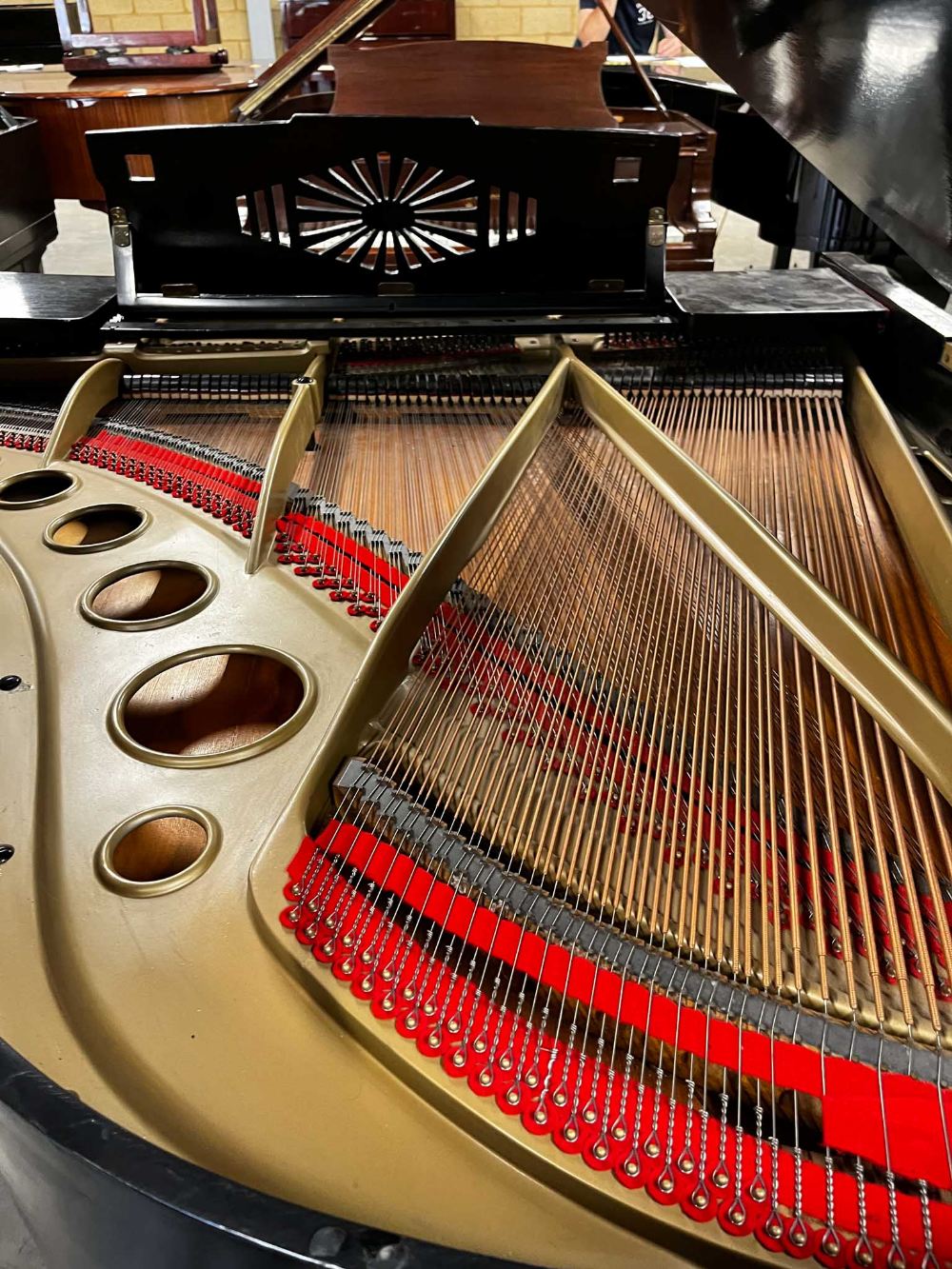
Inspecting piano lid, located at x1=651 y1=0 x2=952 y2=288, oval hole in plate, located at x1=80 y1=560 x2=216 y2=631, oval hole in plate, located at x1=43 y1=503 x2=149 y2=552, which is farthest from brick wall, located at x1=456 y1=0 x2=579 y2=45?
oval hole in plate, located at x1=80 y1=560 x2=216 y2=631

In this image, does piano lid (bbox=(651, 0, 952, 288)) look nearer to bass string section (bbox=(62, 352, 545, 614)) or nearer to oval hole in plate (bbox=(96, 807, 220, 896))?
bass string section (bbox=(62, 352, 545, 614))

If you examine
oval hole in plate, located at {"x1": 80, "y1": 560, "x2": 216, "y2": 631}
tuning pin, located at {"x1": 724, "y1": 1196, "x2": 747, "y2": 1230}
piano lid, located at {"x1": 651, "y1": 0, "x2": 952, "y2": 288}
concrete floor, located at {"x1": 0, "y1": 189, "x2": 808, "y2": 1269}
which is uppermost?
piano lid, located at {"x1": 651, "y1": 0, "x2": 952, "y2": 288}

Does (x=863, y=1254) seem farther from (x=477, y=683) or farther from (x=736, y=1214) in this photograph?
(x=477, y=683)

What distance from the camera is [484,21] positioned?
944 centimetres

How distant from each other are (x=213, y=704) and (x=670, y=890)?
99 cm

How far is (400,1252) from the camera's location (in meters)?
0.67

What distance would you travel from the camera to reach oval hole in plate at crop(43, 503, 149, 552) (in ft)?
5.89

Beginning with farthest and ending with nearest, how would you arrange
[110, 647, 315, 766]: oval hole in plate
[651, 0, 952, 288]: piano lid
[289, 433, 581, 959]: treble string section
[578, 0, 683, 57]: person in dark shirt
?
[578, 0, 683, 57]: person in dark shirt < [110, 647, 315, 766]: oval hole in plate < [289, 433, 581, 959]: treble string section < [651, 0, 952, 288]: piano lid

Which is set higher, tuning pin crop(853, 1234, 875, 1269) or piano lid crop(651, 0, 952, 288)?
piano lid crop(651, 0, 952, 288)

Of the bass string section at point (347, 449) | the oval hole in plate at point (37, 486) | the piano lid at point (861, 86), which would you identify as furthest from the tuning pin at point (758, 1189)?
the oval hole in plate at point (37, 486)

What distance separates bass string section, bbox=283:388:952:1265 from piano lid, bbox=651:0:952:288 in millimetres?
655

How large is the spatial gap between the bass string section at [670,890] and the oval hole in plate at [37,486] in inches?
38.3

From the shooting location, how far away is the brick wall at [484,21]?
9.06m

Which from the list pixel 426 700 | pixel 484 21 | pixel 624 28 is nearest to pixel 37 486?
pixel 426 700
